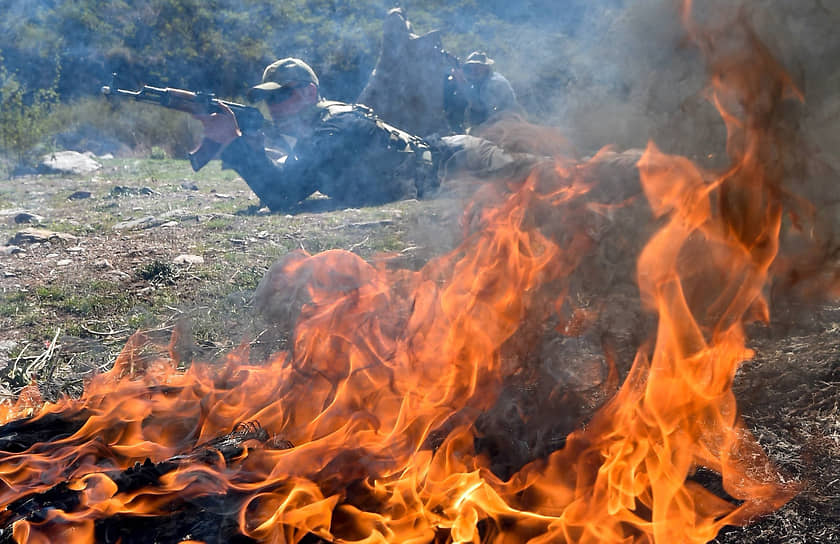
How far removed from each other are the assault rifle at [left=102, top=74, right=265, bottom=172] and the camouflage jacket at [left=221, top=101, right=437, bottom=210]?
446 millimetres

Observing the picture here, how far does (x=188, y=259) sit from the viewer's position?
6.95m

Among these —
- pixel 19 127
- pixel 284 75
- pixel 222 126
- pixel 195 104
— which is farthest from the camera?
pixel 19 127

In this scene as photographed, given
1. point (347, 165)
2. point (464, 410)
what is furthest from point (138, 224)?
point (464, 410)

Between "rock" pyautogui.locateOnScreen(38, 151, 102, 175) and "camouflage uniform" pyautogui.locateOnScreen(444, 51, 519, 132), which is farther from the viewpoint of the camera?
"rock" pyautogui.locateOnScreen(38, 151, 102, 175)

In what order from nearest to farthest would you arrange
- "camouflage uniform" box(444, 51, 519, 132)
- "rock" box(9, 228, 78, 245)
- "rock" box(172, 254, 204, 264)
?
"rock" box(172, 254, 204, 264)
"rock" box(9, 228, 78, 245)
"camouflage uniform" box(444, 51, 519, 132)

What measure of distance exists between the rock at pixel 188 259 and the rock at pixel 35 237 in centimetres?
207

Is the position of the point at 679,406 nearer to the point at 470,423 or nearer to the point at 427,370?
the point at 470,423

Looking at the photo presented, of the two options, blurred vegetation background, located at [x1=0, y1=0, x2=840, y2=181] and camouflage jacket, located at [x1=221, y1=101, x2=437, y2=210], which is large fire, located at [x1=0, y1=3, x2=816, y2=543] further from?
camouflage jacket, located at [x1=221, y1=101, x2=437, y2=210]

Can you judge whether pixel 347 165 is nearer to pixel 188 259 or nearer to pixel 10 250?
pixel 188 259

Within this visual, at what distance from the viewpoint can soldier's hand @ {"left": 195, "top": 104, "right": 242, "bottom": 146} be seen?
8.93m

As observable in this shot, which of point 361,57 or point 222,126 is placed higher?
point 222,126

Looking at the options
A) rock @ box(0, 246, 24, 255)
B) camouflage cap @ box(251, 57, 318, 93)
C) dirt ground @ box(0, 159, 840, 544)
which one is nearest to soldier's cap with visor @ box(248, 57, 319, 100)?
camouflage cap @ box(251, 57, 318, 93)

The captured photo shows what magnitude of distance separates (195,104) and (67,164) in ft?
26.3

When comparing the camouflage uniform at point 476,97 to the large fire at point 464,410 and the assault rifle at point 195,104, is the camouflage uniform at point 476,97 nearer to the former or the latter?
the assault rifle at point 195,104
